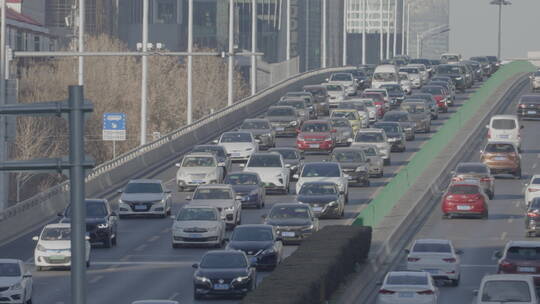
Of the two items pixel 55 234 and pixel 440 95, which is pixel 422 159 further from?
pixel 440 95

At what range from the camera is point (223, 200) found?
4634cm

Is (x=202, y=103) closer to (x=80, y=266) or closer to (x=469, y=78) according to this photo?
(x=469, y=78)

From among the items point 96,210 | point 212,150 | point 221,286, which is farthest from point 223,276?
point 212,150

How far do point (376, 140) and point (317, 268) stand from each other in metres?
31.7

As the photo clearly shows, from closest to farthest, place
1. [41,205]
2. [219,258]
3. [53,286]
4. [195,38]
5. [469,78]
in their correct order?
[219,258] < [53,286] < [41,205] < [469,78] < [195,38]

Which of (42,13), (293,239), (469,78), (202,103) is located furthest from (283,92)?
(293,239)

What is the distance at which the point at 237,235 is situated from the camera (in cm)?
3834

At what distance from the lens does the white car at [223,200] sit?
151ft

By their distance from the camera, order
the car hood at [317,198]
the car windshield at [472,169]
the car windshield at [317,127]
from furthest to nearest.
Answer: the car windshield at [317,127]
the car windshield at [472,169]
the car hood at [317,198]

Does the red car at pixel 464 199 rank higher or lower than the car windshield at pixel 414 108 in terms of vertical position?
lower

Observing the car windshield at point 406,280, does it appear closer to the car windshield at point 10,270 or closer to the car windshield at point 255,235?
the car windshield at point 255,235

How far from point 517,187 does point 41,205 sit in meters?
20.2

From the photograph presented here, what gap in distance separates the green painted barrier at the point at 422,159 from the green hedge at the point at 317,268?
4977 millimetres

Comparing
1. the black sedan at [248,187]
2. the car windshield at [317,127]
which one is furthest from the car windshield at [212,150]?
the car windshield at [317,127]
